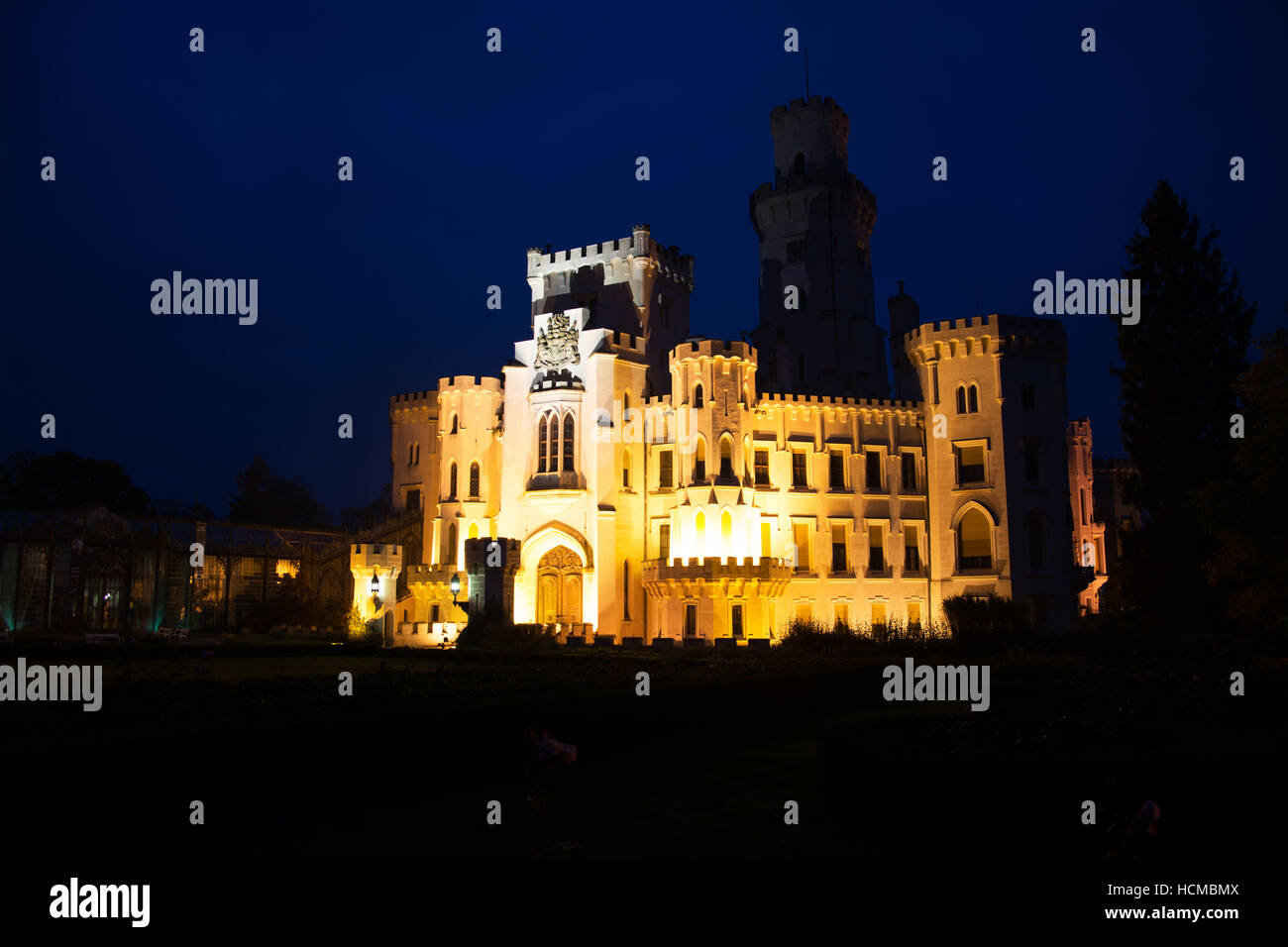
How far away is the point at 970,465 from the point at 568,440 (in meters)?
20.0

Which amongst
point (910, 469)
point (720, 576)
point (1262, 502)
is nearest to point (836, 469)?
point (910, 469)

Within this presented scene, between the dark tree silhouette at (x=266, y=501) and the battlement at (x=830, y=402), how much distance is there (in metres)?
51.7

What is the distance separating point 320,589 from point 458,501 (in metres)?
11.3

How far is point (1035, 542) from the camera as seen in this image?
44.6m

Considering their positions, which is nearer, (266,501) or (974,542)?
(974,542)

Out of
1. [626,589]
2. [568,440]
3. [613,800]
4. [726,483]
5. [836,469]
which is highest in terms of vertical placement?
[568,440]

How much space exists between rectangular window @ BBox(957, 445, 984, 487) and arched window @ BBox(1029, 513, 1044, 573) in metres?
3.11

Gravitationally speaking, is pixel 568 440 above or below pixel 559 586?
above

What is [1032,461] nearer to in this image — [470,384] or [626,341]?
[626,341]

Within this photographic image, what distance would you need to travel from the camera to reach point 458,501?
1984 inches

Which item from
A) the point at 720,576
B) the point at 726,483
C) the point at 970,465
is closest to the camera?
the point at 720,576

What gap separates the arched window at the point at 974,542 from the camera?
148ft

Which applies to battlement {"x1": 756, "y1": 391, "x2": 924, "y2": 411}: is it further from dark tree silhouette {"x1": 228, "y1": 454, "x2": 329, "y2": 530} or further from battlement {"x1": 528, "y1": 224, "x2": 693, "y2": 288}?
dark tree silhouette {"x1": 228, "y1": 454, "x2": 329, "y2": 530}
